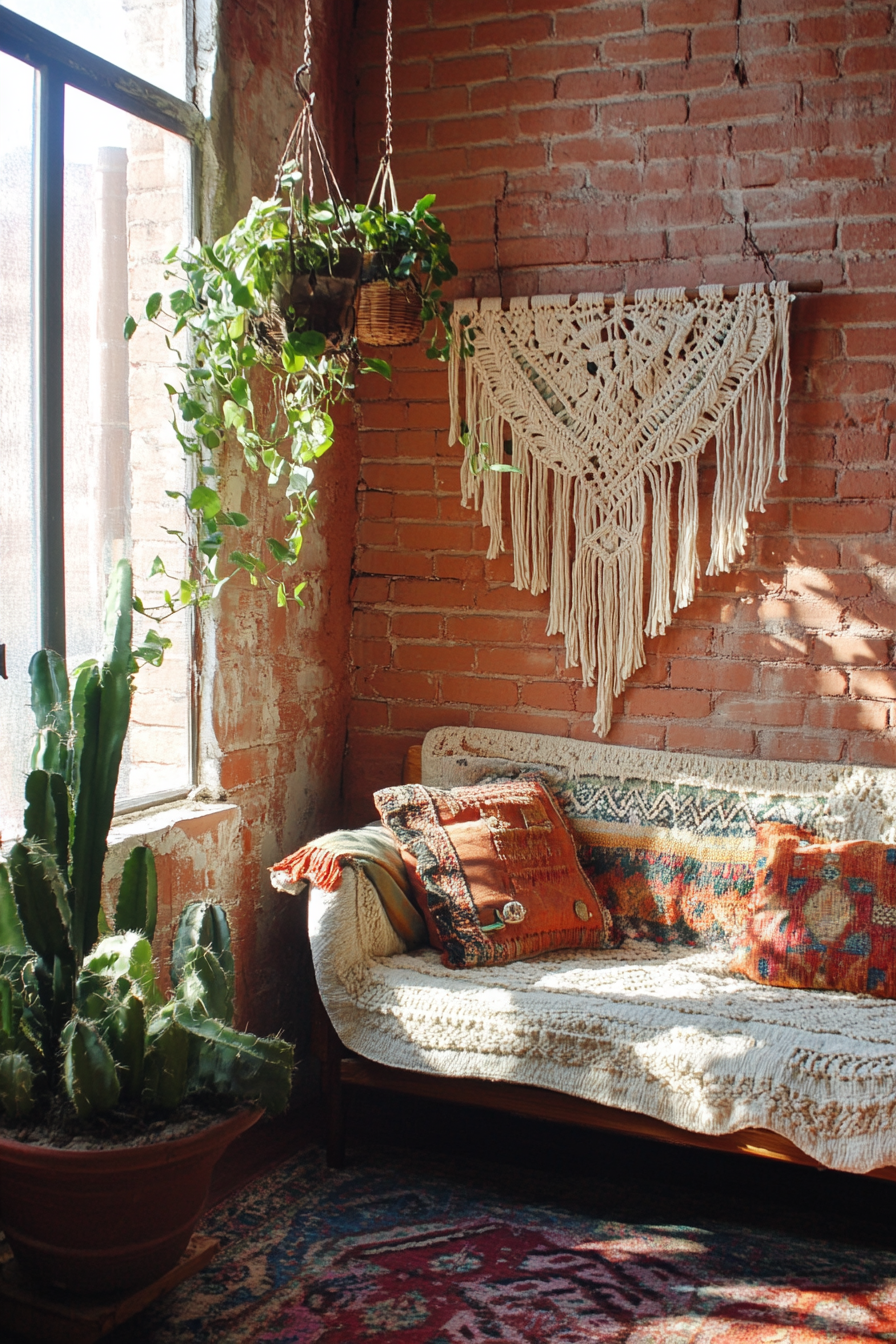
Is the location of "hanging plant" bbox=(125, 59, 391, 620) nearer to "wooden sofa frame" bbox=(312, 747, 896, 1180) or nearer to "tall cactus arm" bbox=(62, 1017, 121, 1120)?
"tall cactus arm" bbox=(62, 1017, 121, 1120)

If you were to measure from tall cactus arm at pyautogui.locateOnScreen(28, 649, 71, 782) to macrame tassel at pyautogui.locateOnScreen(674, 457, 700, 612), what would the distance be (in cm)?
151

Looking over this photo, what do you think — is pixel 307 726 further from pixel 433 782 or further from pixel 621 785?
pixel 621 785

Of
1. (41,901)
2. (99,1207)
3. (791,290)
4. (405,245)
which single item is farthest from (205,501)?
(791,290)

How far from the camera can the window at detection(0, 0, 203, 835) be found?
78.5 inches

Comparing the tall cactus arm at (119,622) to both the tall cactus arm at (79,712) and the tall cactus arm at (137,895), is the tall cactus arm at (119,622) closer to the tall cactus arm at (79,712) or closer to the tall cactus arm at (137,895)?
the tall cactus arm at (79,712)

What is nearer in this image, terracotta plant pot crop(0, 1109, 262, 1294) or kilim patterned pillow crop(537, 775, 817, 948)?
terracotta plant pot crop(0, 1109, 262, 1294)

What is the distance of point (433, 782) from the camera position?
2889mm

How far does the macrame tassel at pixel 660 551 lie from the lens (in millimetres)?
2764

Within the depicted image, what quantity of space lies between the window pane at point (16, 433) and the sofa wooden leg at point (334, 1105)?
80 cm

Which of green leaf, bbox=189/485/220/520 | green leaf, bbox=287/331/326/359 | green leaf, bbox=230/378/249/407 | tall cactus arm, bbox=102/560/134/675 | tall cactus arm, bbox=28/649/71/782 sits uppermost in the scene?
green leaf, bbox=287/331/326/359

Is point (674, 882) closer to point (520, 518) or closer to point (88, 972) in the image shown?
point (520, 518)

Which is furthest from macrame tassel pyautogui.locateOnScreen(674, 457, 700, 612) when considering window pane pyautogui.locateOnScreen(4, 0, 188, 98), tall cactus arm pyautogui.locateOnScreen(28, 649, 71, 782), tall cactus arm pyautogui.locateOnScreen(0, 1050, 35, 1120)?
Result: tall cactus arm pyautogui.locateOnScreen(0, 1050, 35, 1120)

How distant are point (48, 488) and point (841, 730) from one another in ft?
5.96

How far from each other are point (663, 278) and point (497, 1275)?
7.19 ft
